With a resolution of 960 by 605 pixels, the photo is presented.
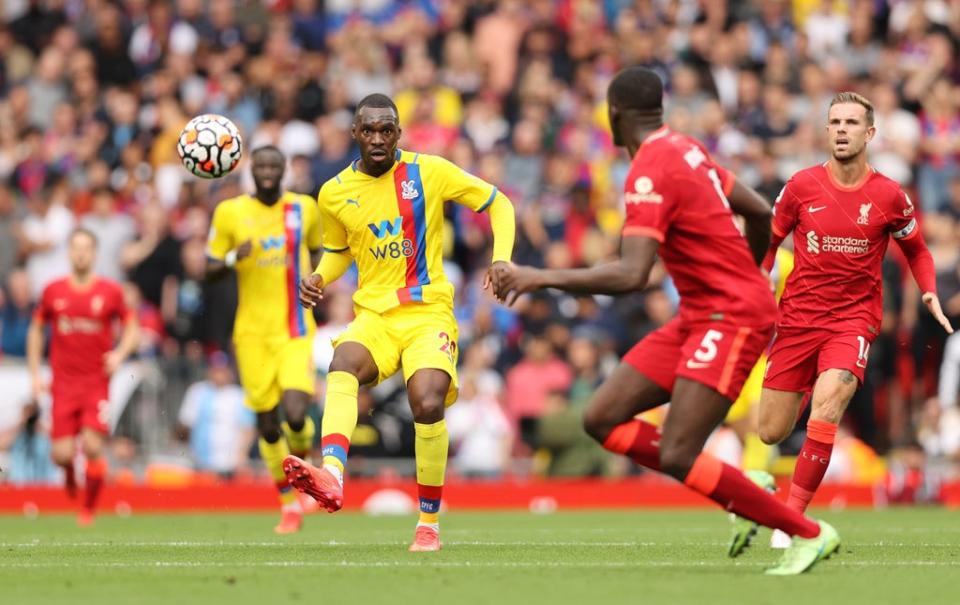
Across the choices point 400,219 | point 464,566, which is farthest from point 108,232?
point 464,566

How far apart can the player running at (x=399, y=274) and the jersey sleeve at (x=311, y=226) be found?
281 cm

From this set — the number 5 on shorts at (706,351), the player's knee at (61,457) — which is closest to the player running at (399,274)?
the number 5 on shorts at (706,351)

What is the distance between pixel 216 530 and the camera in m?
14.4

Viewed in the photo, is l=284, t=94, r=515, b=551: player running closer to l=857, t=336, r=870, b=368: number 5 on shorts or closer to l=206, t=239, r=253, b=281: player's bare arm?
l=857, t=336, r=870, b=368: number 5 on shorts

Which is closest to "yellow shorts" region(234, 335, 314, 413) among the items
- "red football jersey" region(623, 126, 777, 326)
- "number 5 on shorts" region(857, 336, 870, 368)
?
"number 5 on shorts" region(857, 336, 870, 368)

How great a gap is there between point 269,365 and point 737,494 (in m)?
6.41

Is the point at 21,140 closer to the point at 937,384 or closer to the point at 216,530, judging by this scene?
the point at 216,530

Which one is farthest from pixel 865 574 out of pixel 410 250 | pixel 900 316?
pixel 900 316

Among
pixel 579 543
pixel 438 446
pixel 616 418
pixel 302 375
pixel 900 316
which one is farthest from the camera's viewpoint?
pixel 900 316

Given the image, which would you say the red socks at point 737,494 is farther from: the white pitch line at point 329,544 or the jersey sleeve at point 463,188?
the jersey sleeve at point 463,188

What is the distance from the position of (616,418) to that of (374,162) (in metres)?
2.96

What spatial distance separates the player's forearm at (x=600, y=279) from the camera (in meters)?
8.39

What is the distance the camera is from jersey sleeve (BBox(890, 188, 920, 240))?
A: 37.4 feet

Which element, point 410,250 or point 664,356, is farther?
point 410,250
